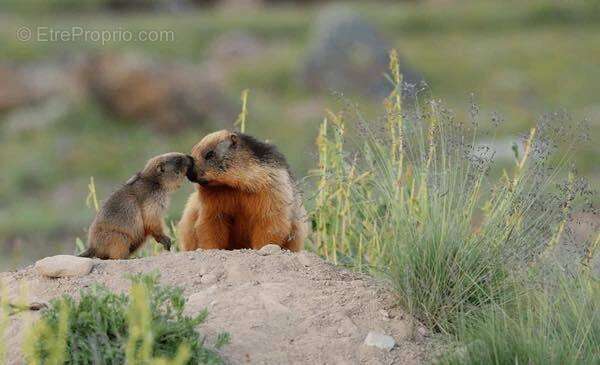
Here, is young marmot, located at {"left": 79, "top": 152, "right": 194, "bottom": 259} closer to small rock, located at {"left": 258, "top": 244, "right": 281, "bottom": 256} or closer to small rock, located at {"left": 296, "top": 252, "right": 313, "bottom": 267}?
small rock, located at {"left": 258, "top": 244, "right": 281, "bottom": 256}

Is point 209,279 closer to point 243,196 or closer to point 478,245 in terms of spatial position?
point 243,196

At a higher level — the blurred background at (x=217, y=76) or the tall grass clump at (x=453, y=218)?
the tall grass clump at (x=453, y=218)

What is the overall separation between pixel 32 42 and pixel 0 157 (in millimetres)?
8440

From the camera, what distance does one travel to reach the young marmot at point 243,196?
788 centimetres

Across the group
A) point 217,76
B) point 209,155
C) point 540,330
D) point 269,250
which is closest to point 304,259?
point 269,250

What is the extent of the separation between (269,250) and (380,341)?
1297 millimetres

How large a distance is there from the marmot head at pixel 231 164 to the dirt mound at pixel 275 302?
813mm

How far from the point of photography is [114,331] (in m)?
5.62

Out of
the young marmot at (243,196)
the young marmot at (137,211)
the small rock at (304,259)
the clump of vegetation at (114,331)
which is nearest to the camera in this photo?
the clump of vegetation at (114,331)

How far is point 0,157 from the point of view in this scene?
2169 cm

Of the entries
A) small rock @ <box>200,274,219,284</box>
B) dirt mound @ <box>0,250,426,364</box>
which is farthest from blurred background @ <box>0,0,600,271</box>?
small rock @ <box>200,274,219,284</box>

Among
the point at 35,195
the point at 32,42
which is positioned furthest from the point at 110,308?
the point at 32,42

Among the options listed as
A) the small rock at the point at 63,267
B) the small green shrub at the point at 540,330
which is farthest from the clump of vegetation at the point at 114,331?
the small green shrub at the point at 540,330

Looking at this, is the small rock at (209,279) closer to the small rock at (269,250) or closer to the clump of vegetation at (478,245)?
the small rock at (269,250)
